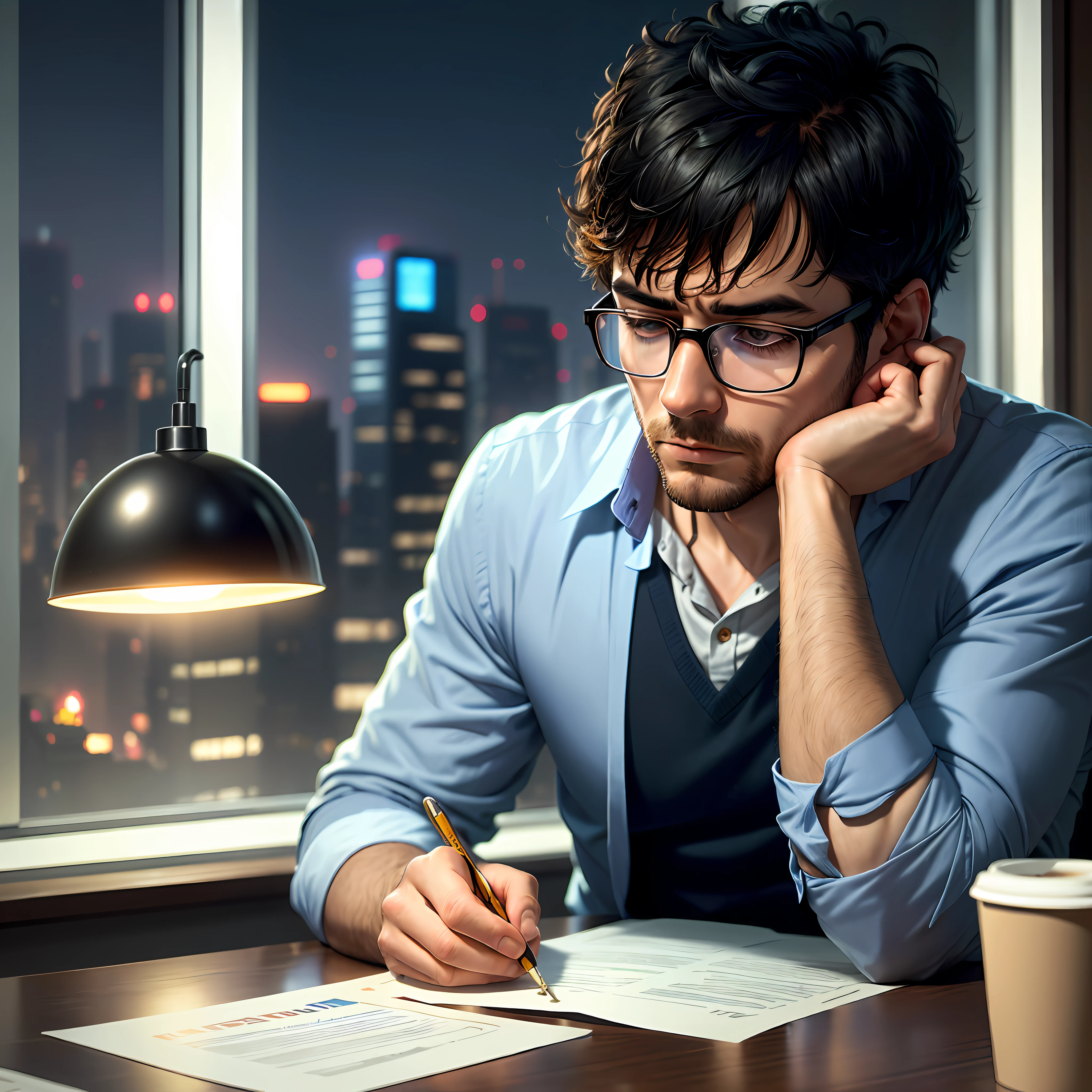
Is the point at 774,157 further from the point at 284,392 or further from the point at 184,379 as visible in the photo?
the point at 284,392

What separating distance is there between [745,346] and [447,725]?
56 cm

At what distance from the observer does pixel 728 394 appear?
115 cm

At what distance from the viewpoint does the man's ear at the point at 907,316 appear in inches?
49.4

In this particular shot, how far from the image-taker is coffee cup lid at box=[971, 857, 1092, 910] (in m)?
0.64

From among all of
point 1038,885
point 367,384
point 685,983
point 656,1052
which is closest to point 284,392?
point 367,384

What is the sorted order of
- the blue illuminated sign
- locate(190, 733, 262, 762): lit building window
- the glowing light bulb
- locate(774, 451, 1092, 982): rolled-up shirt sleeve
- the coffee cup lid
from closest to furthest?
the coffee cup lid < locate(774, 451, 1092, 982): rolled-up shirt sleeve < the glowing light bulb < locate(190, 733, 262, 762): lit building window < the blue illuminated sign

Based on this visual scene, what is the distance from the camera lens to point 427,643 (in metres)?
1.33

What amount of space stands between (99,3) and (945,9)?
6.32 feet

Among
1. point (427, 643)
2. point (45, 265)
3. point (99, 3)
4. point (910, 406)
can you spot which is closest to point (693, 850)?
point (427, 643)

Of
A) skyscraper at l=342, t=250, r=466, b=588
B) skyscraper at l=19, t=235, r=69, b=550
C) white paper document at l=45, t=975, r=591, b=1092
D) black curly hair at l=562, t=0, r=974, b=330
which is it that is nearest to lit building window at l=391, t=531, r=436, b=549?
skyscraper at l=342, t=250, r=466, b=588

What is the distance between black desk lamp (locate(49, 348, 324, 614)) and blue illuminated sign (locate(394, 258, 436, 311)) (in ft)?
3.36

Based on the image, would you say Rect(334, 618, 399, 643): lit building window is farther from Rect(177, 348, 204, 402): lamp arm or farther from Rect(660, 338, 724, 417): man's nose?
Rect(660, 338, 724, 417): man's nose

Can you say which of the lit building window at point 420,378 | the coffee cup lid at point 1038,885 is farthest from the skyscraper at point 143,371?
the coffee cup lid at point 1038,885

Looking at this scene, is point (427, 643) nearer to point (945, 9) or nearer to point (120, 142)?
point (120, 142)
